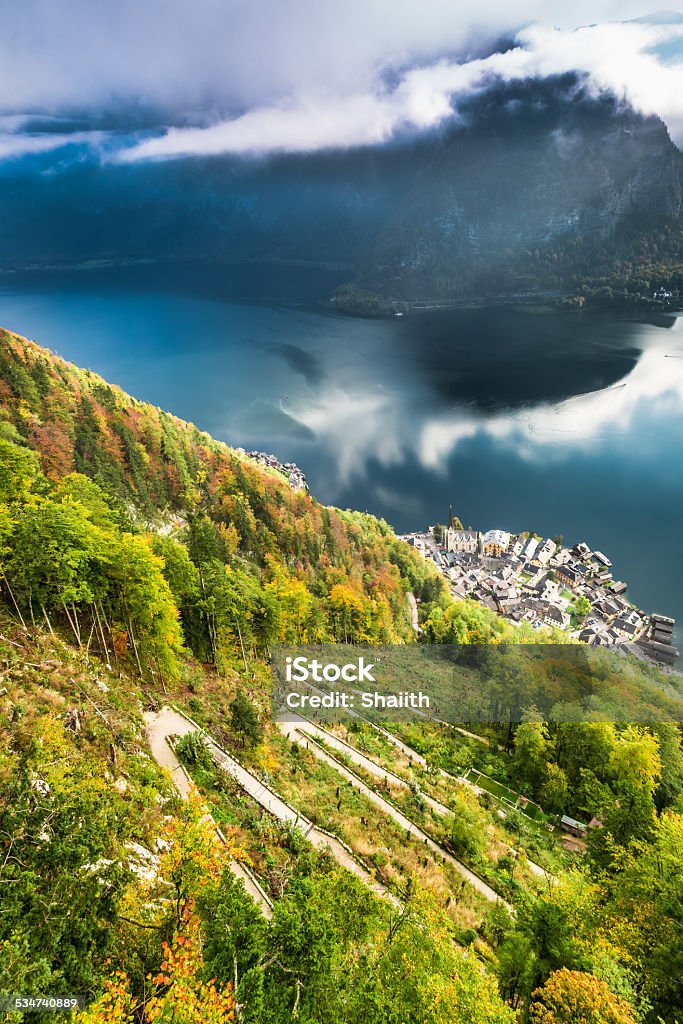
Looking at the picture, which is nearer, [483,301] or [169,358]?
[169,358]

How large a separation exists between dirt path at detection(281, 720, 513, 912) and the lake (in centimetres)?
4828

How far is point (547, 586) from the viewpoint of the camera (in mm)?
61812

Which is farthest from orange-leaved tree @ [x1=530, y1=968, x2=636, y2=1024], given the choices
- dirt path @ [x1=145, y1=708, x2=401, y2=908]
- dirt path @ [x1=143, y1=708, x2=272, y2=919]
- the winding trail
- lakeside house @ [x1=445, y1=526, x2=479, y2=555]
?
lakeside house @ [x1=445, y1=526, x2=479, y2=555]

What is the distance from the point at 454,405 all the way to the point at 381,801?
95618mm

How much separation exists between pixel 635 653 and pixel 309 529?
112 ft

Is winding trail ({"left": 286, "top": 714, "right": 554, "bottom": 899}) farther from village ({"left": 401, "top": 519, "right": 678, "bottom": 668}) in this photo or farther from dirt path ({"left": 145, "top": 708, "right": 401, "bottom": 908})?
village ({"left": 401, "top": 519, "right": 678, "bottom": 668})

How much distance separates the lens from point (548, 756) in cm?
2498

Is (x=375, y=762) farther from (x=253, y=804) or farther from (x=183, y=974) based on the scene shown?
(x=183, y=974)

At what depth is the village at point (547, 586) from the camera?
51.1 meters

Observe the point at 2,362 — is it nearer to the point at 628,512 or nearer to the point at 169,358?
the point at 628,512

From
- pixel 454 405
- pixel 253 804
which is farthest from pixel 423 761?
pixel 454 405

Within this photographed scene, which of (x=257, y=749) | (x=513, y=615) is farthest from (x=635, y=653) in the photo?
(x=257, y=749)

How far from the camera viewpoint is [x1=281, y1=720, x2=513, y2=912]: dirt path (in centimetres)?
1677

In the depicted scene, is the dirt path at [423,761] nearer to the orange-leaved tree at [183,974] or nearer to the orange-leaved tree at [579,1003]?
the orange-leaved tree at [579,1003]
